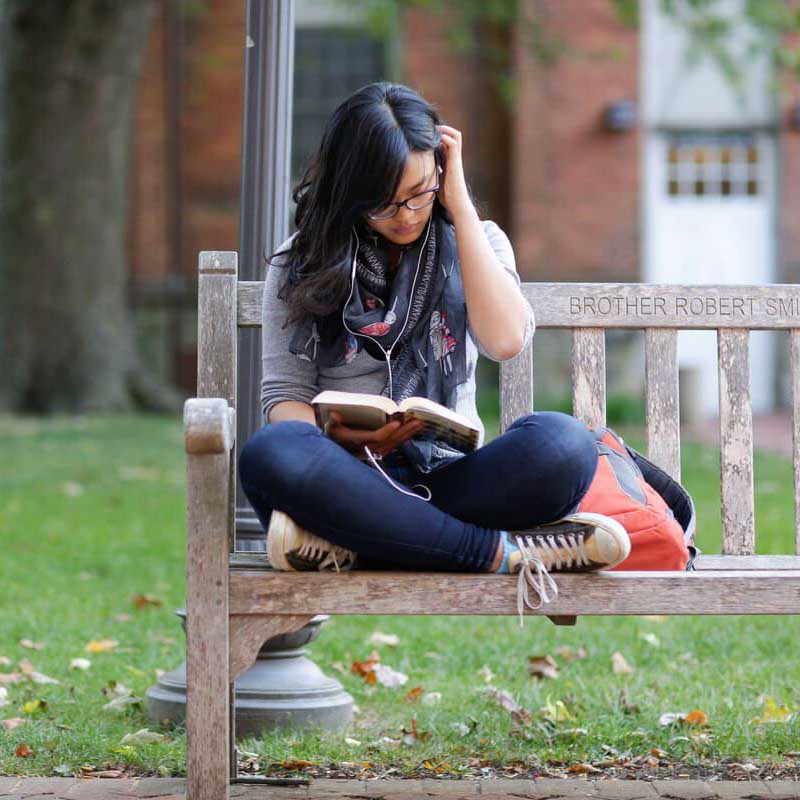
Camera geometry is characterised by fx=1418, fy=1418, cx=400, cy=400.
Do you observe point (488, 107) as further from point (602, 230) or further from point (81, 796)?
point (81, 796)

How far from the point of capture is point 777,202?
17.1 m

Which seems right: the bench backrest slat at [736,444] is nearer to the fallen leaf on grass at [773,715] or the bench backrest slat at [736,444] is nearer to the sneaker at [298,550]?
the fallen leaf on grass at [773,715]

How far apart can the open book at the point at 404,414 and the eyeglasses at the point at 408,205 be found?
433 mm

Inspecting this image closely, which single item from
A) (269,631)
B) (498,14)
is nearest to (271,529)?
(269,631)

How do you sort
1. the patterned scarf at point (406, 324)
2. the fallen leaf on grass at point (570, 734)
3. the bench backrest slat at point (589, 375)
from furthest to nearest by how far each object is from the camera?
the fallen leaf on grass at point (570, 734) → the bench backrest slat at point (589, 375) → the patterned scarf at point (406, 324)

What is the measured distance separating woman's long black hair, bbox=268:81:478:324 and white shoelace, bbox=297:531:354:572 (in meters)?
0.54

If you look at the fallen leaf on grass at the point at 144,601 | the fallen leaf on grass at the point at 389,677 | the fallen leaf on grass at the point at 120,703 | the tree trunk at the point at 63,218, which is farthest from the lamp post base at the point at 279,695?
the tree trunk at the point at 63,218

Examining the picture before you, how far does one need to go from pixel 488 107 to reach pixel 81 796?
49.7ft

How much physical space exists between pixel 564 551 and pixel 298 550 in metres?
0.50

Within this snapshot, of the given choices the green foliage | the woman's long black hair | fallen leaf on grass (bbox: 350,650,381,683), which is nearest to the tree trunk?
the green foliage

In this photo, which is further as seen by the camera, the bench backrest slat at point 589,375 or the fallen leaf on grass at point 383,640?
the fallen leaf on grass at point 383,640

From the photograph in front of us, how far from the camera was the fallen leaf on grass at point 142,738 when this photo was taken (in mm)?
3461

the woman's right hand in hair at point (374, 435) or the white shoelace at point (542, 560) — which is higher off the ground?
the woman's right hand in hair at point (374, 435)

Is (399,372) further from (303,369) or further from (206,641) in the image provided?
(206,641)
